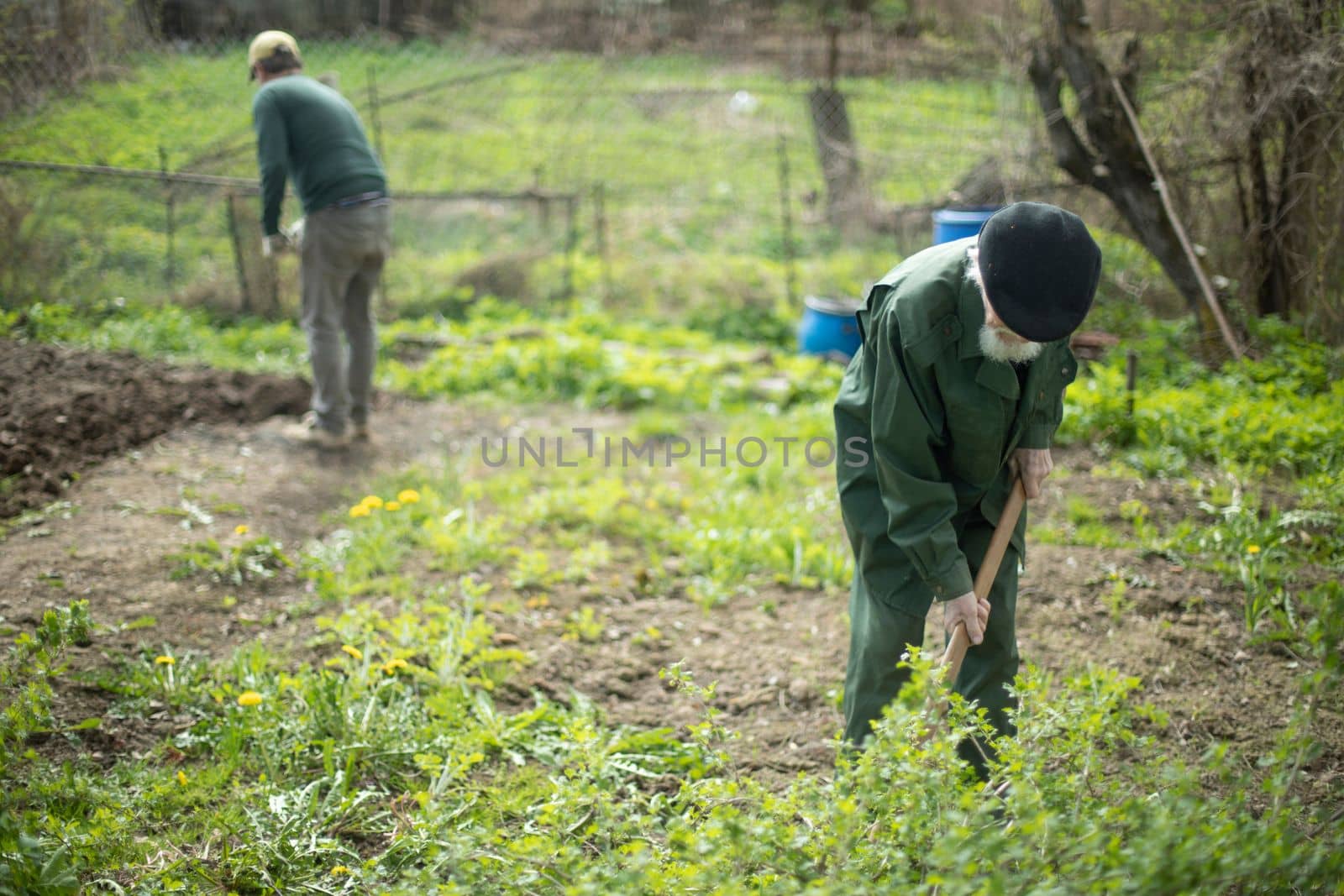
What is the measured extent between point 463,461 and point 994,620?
3.56 meters

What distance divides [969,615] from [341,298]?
4103 millimetres

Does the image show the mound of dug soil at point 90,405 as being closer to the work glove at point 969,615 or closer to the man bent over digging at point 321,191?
the man bent over digging at point 321,191

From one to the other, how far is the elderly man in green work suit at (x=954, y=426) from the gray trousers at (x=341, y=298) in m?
3.45

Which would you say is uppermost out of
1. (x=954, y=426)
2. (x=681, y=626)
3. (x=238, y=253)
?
(x=238, y=253)

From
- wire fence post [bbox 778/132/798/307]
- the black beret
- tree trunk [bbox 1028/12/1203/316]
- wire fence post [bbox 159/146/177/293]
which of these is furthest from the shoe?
tree trunk [bbox 1028/12/1203/316]

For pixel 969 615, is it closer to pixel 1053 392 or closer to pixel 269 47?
pixel 1053 392

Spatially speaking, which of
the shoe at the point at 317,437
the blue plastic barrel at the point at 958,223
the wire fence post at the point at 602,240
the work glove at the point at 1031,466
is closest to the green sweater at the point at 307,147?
the shoe at the point at 317,437

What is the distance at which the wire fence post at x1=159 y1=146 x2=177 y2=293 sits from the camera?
295 inches

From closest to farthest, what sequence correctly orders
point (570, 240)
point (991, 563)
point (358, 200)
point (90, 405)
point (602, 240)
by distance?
point (991, 563) < point (358, 200) < point (90, 405) < point (570, 240) < point (602, 240)

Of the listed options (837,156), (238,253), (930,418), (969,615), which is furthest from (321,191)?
(837,156)

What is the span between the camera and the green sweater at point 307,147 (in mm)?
5027

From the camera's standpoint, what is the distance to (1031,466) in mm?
2652

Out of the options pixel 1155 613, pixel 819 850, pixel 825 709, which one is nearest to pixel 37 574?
pixel 825 709

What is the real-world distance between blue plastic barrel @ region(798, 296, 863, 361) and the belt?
3.43 meters
